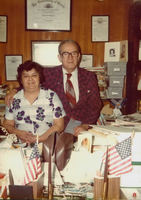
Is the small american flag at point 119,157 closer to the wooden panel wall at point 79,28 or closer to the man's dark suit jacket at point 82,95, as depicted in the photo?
the man's dark suit jacket at point 82,95

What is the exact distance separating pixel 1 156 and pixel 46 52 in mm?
2823

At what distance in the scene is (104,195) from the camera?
124 cm

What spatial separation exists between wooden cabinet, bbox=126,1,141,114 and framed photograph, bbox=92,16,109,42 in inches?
13.8

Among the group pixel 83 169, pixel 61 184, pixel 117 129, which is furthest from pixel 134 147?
pixel 61 184

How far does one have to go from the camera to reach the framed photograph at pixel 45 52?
4.00 m

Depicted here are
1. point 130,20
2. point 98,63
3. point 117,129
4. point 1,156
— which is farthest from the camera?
point 98,63

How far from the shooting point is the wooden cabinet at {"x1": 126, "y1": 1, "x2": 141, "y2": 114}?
361cm

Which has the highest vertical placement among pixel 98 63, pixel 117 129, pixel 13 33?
pixel 13 33

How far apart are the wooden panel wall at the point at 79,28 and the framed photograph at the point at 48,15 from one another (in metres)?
0.07

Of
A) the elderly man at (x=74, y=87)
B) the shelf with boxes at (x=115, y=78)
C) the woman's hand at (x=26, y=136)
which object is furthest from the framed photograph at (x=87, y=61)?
the woman's hand at (x=26, y=136)

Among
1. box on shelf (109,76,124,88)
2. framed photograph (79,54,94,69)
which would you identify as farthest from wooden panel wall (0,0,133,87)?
box on shelf (109,76,124,88)

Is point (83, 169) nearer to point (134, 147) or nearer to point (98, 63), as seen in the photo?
point (134, 147)

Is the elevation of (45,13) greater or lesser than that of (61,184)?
greater

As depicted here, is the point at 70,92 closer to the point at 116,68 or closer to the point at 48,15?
the point at 116,68
